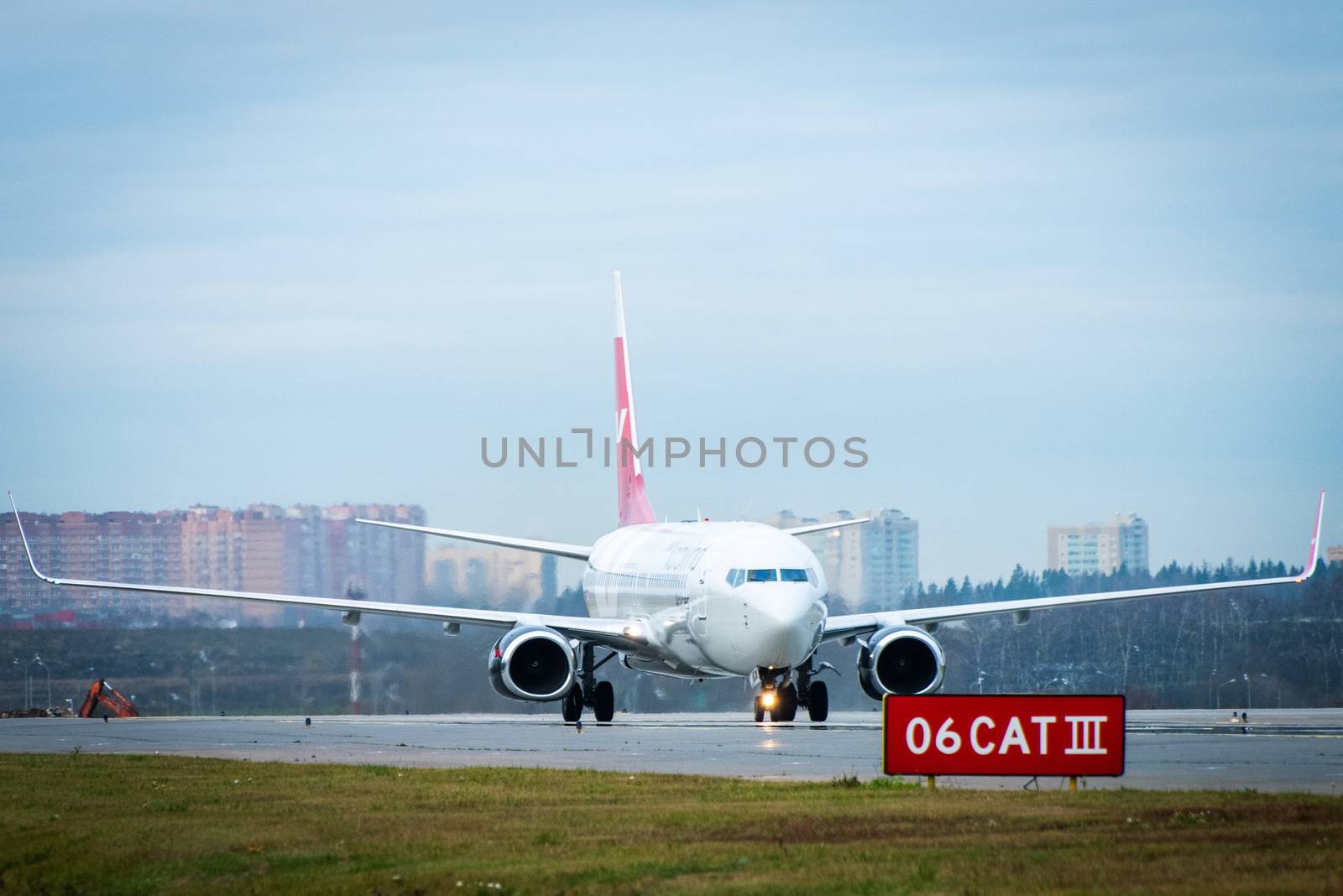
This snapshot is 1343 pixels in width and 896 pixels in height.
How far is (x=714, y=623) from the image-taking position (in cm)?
3831

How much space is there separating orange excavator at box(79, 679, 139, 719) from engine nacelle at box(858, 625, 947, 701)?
2647 centimetres

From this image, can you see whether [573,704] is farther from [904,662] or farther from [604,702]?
[904,662]

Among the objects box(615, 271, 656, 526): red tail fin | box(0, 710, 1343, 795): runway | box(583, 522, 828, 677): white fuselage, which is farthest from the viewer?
box(615, 271, 656, 526): red tail fin

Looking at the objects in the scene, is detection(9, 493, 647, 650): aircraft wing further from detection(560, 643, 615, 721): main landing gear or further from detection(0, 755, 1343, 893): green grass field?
detection(0, 755, 1343, 893): green grass field

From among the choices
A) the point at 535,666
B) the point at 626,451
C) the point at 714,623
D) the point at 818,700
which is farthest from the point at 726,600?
the point at 626,451

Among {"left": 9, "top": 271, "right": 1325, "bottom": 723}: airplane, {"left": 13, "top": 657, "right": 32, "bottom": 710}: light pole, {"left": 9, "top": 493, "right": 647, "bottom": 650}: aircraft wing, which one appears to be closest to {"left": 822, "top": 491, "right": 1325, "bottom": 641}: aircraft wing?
{"left": 9, "top": 271, "right": 1325, "bottom": 723}: airplane

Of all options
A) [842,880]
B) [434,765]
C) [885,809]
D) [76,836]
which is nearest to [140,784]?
[434,765]

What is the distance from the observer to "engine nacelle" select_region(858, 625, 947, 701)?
40.4 metres

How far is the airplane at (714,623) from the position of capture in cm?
3769

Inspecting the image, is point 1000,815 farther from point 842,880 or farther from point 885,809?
point 842,880

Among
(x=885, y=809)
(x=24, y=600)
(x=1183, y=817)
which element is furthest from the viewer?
(x=24, y=600)

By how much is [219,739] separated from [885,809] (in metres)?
20.4

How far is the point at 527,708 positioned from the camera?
5903cm

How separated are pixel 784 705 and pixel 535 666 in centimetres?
508
